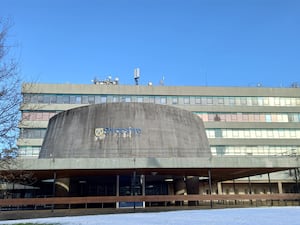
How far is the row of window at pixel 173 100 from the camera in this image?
57344mm

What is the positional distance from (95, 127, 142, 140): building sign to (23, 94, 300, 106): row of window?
27.1 meters

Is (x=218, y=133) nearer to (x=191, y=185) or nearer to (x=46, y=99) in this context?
(x=191, y=185)

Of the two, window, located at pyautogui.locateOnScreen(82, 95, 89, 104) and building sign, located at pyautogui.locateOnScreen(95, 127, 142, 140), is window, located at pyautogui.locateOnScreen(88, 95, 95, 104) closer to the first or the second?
window, located at pyautogui.locateOnScreen(82, 95, 89, 104)

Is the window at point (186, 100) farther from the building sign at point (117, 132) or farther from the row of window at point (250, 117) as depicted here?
the building sign at point (117, 132)

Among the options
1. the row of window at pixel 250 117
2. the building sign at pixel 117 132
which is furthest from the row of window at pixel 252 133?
the building sign at pixel 117 132

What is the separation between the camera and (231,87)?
62.7 meters

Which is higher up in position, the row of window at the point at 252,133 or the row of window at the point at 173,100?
the row of window at the point at 173,100

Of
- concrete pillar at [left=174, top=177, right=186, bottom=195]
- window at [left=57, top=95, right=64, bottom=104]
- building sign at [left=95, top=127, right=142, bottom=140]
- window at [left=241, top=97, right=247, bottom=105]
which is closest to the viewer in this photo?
building sign at [left=95, top=127, right=142, bottom=140]

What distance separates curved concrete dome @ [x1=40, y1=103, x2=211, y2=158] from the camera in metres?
30.8

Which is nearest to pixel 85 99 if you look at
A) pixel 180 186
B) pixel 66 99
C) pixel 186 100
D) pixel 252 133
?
pixel 66 99

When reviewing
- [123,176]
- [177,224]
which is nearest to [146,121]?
[123,176]

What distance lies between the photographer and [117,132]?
31.5 meters

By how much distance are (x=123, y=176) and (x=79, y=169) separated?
6970mm

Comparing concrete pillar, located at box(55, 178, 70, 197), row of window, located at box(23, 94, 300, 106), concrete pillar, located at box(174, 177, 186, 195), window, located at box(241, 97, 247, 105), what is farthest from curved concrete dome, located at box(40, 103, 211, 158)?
window, located at box(241, 97, 247, 105)
